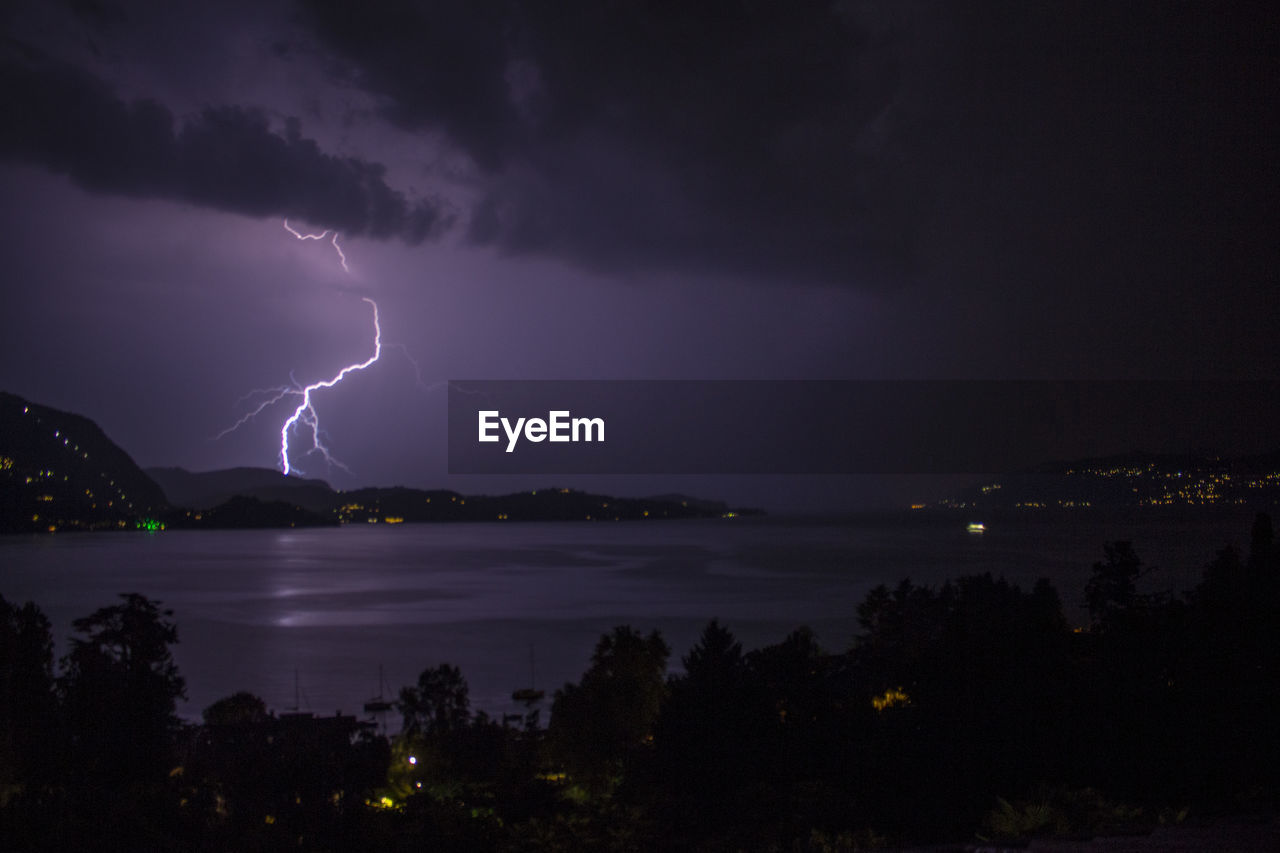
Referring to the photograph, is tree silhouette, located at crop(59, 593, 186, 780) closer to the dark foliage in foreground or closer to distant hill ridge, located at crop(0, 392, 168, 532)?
the dark foliage in foreground

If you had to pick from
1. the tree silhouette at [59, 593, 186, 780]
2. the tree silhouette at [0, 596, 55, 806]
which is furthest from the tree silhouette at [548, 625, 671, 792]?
Result: the tree silhouette at [0, 596, 55, 806]

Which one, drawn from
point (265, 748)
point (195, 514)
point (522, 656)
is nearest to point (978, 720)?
point (265, 748)

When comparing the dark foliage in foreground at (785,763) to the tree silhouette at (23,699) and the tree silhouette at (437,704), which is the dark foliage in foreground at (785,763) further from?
the tree silhouette at (437,704)

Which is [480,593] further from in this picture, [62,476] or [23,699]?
[62,476]

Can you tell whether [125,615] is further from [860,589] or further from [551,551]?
[551,551]

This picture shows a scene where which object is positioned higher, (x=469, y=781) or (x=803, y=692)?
(x=803, y=692)

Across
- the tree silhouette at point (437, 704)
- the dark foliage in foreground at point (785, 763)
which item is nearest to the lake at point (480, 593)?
the tree silhouette at point (437, 704)

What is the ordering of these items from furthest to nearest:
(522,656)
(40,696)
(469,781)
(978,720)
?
(522,656)
(40,696)
(469,781)
(978,720)
